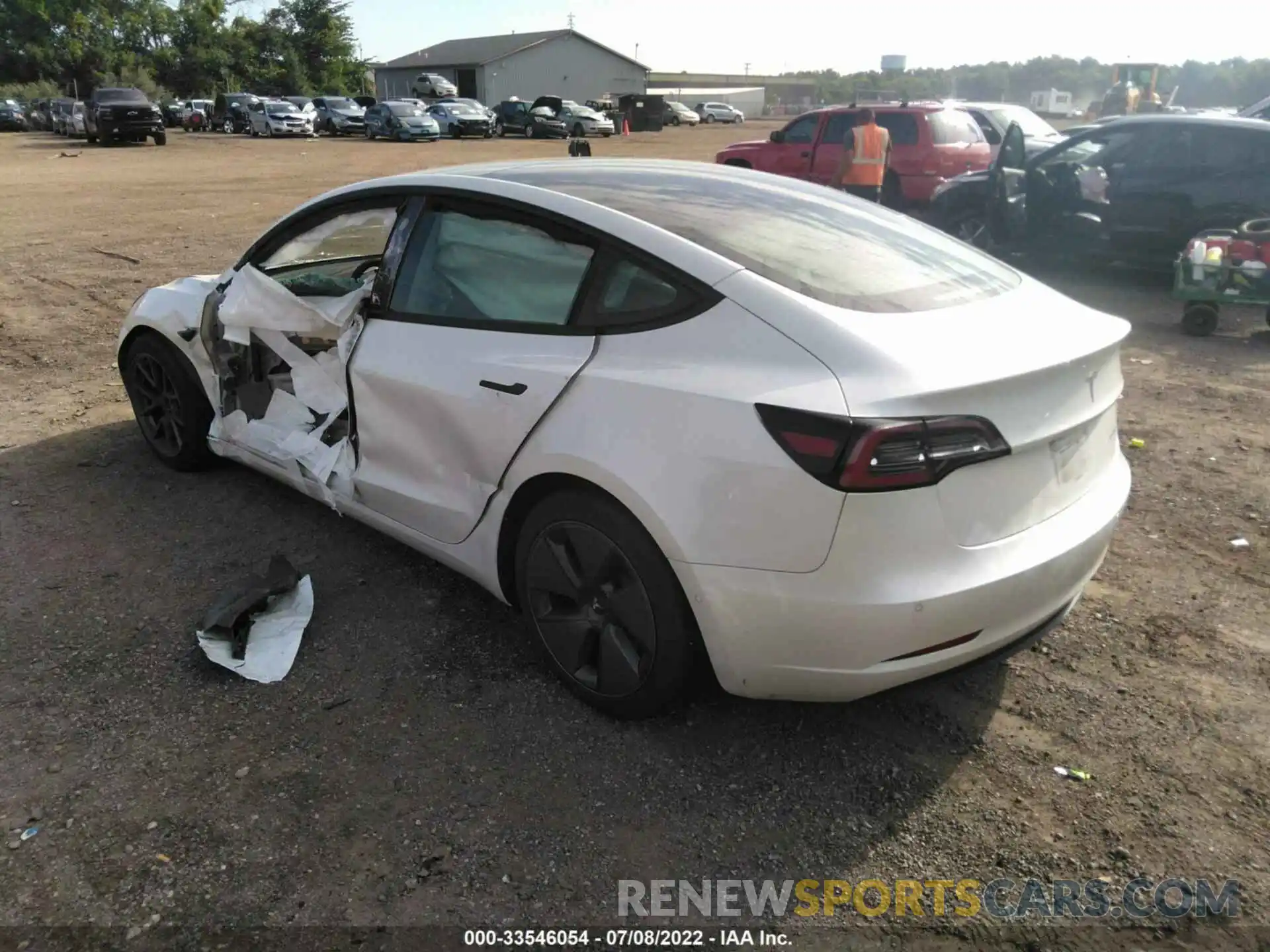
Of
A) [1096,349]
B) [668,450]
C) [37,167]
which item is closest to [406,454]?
[668,450]

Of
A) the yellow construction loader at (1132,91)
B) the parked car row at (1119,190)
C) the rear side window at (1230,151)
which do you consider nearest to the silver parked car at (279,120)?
the yellow construction loader at (1132,91)

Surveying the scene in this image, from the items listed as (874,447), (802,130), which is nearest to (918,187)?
(802,130)

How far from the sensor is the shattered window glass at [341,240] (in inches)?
151

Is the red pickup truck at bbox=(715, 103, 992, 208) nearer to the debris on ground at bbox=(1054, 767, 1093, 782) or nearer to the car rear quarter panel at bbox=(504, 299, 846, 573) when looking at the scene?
the car rear quarter panel at bbox=(504, 299, 846, 573)

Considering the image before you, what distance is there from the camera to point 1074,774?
2.79m

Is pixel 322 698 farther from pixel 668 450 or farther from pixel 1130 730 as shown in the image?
pixel 1130 730

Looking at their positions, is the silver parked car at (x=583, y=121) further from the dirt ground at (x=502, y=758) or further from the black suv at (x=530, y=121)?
the dirt ground at (x=502, y=758)

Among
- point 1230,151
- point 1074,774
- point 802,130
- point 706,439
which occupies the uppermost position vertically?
point 802,130

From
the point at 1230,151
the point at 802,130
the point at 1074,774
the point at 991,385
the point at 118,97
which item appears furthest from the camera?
the point at 118,97

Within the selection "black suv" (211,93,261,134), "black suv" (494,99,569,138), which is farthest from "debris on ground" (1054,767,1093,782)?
"black suv" (211,93,261,134)

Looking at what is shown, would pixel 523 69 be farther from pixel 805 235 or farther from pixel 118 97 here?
pixel 805 235

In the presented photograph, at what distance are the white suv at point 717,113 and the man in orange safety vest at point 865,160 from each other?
166ft

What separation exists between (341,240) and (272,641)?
1975mm

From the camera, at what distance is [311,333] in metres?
4.00
